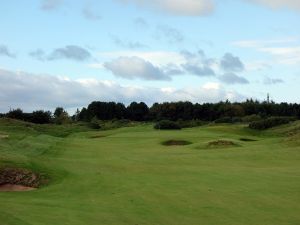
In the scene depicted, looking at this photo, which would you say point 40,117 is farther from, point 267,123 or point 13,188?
point 13,188

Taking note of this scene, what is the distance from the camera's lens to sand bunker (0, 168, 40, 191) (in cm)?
2453

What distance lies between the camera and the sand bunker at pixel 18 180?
80.5ft

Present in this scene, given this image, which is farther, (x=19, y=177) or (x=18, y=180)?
(x=19, y=177)

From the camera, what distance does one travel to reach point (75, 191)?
2114cm

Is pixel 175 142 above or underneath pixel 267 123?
underneath

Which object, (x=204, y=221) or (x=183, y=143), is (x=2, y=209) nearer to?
(x=204, y=221)

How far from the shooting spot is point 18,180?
25422 mm

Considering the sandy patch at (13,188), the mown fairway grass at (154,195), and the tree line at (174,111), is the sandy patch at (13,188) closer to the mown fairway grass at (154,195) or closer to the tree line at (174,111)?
the mown fairway grass at (154,195)

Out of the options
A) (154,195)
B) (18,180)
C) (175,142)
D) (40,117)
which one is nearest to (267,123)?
(175,142)

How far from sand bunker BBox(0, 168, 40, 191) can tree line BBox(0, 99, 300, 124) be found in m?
97.3

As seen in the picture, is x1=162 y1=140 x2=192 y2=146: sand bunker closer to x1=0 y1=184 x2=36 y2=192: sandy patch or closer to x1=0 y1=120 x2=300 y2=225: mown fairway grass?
x1=0 y1=120 x2=300 y2=225: mown fairway grass

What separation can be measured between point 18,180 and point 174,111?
468ft

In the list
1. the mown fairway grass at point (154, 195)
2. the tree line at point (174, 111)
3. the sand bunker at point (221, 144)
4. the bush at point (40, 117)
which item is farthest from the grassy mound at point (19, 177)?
the tree line at point (174, 111)

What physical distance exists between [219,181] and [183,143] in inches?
1410
